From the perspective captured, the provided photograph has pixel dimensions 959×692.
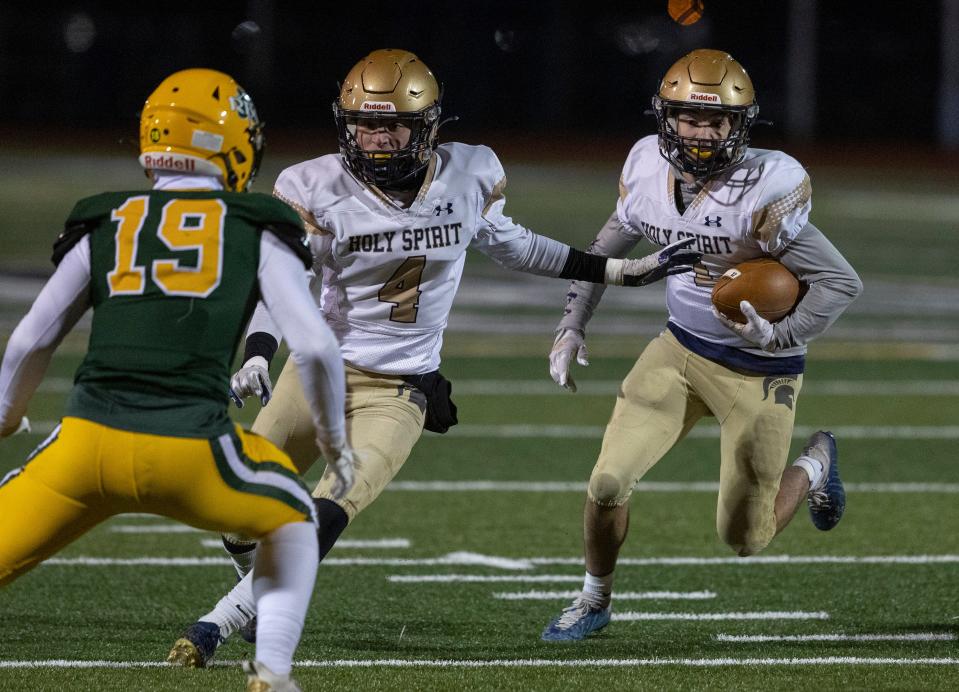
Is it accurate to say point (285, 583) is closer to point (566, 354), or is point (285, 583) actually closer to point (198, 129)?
point (198, 129)

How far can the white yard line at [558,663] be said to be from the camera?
13.0 ft

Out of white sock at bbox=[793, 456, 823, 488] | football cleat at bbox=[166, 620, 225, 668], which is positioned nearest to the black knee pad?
football cleat at bbox=[166, 620, 225, 668]

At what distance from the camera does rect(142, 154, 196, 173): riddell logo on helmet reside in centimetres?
324

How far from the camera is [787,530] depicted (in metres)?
6.00

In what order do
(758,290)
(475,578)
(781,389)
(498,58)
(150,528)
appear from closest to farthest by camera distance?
(758,290)
(781,389)
(475,578)
(150,528)
(498,58)

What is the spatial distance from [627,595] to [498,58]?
29408mm

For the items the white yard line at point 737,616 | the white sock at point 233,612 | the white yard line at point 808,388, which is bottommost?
the white yard line at point 808,388

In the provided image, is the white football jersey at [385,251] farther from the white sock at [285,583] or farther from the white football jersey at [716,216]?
the white sock at [285,583]

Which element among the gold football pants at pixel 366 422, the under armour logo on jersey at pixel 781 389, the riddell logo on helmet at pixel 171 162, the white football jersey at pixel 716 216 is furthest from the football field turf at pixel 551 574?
the riddell logo on helmet at pixel 171 162

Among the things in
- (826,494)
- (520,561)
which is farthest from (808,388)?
(826,494)

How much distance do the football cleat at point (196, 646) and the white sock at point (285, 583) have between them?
81 cm

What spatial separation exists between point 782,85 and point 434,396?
30.3 meters

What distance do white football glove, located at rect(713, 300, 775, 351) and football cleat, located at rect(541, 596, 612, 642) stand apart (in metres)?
0.87

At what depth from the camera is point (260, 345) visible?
4.00 meters
